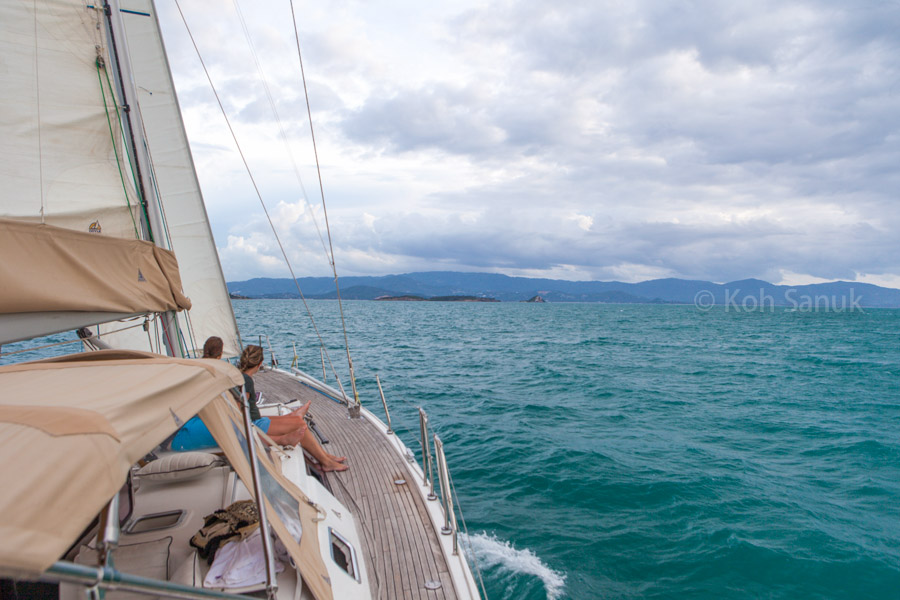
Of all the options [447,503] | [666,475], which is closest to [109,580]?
[447,503]

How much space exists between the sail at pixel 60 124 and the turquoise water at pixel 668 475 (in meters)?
6.11

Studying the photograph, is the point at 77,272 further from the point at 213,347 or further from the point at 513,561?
the point at 513,561

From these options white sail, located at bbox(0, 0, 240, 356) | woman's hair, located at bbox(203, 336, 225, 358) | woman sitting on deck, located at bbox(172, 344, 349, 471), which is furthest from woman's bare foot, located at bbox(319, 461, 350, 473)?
white sail, located at bbox(0, 0, 240, 356)

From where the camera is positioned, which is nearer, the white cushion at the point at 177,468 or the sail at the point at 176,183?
the white cushion at the point at 177,468

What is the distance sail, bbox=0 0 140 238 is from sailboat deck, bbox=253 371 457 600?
4.49 metres

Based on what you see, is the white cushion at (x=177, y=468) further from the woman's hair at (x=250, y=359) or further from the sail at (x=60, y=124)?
the sail at (x=60, y=124)

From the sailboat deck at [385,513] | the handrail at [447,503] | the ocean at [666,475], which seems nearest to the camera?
the sailboat deck at [385,513]

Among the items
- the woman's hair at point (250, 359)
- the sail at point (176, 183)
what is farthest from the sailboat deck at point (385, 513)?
the sail at point (176, 183)

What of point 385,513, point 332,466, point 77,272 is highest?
point 77,272

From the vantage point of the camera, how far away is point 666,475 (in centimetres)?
1063

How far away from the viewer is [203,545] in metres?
3.48

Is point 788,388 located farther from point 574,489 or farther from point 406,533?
point 406,533

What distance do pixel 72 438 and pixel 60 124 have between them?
555 cm

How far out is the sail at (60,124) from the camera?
533 cm
